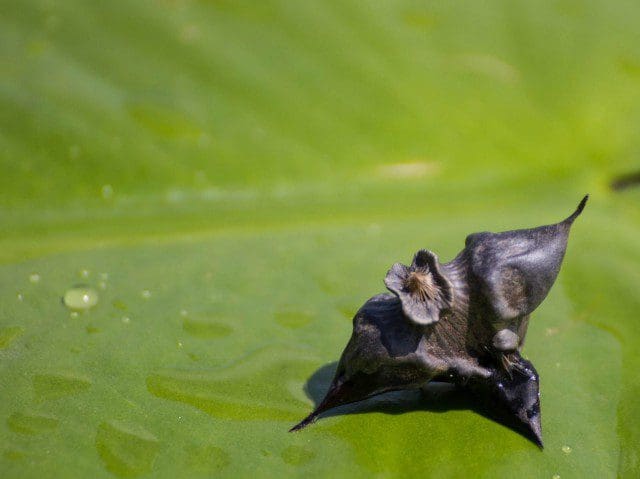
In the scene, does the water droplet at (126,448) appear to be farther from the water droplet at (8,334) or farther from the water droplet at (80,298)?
the water droplet at (80,298)

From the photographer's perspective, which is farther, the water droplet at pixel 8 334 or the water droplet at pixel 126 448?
the water droplet at pixel 8 334

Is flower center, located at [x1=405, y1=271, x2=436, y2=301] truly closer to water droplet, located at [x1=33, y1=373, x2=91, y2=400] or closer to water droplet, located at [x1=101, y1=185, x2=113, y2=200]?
water droplet, located at [x1=33, y1=373, x2=91, y2=400]

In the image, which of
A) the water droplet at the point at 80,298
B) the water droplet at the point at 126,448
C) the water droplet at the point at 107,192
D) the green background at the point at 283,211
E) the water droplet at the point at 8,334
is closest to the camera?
the water droplet at the point at 126,448

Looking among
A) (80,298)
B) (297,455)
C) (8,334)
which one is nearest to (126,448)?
(297,455)

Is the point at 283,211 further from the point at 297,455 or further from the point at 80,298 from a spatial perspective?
the point at 297,455

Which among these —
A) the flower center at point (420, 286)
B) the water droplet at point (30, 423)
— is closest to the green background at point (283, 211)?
the water droplet at point (30, 423)

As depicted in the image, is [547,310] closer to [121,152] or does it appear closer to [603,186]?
[603,186]
